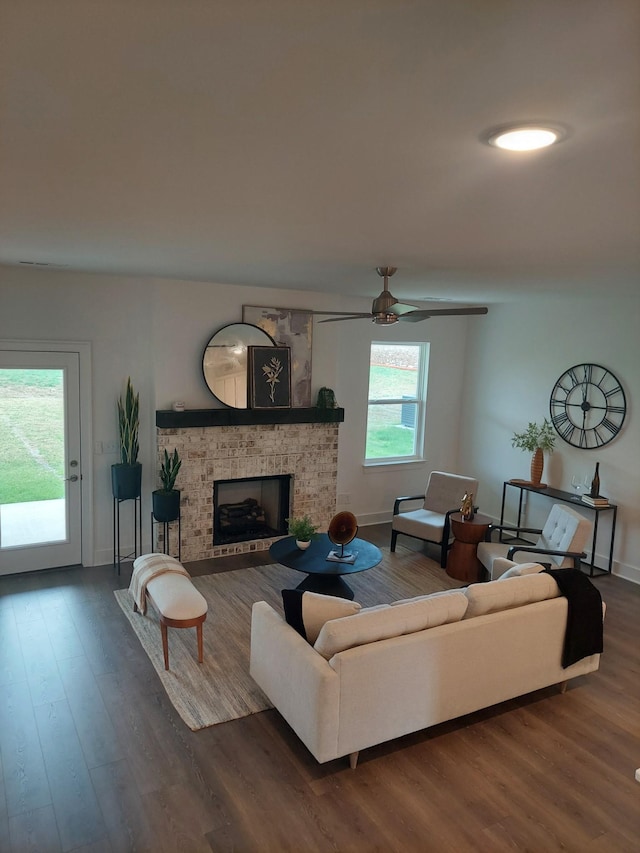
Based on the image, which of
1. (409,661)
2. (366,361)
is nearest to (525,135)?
(409,661)

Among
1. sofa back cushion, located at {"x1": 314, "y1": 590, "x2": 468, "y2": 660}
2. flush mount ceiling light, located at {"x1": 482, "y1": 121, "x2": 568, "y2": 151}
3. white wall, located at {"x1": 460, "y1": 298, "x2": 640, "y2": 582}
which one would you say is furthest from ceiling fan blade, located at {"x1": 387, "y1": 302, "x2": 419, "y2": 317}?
white wall, located at {"x1": 460, "y1": 298, "x2": 640, "y2": 582}

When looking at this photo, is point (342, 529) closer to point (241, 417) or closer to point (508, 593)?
point (241, 417)

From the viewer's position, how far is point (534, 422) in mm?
6652

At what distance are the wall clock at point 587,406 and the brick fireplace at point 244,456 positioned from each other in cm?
240

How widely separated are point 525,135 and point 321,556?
3.74m

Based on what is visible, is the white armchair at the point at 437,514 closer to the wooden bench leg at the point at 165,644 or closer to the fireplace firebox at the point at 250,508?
the fireplace firebox at the point at 250,508

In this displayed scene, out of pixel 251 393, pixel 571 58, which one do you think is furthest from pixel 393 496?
pixel 571 58

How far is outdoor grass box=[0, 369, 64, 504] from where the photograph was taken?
510 cm

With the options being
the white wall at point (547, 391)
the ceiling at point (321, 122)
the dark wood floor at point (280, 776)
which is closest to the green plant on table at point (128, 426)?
the dark wood floor at point (280, 776)

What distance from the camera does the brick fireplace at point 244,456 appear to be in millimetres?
5637

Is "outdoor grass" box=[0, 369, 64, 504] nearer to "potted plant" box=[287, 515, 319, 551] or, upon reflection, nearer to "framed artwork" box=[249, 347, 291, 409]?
"framed artwork" box=[249, 347, 291, 409]

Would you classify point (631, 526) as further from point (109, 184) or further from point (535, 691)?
point (109, 184)

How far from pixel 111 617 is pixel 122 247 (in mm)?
2796

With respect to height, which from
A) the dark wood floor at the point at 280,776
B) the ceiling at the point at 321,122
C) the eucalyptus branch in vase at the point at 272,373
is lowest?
the dark wood floor at the point at 280,776
